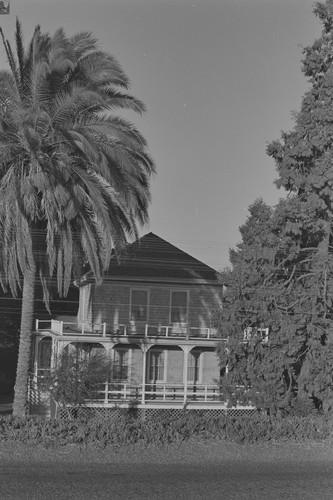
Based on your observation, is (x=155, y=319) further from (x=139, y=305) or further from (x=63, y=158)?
(x=63, y=158)

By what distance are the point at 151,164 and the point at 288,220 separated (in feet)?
16.9

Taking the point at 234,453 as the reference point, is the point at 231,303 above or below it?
above

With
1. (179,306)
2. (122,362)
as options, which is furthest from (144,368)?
(179,306)

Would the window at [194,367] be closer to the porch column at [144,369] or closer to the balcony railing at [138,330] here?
the balcony railing at [138,330]

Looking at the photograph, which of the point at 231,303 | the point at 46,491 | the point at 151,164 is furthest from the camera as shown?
the point at 231,303

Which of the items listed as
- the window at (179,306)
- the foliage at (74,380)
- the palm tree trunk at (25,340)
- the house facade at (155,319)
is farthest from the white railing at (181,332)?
the palm tree trunk at (25,340)

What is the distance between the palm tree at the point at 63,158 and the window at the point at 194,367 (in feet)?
36.1

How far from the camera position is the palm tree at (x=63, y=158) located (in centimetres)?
2184

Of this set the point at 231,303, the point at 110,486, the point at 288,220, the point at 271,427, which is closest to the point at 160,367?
the point at 231,303

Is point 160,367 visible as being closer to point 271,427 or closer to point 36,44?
point 271,427

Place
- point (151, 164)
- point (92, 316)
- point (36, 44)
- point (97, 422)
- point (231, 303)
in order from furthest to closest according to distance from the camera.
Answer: point (92, 316)
point (231, 303)
point (151, 164)
point (36, 44)
point (97, 422)

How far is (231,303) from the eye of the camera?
26.3 metres

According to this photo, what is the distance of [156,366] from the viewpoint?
33.5 metres

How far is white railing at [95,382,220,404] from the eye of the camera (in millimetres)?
30703
